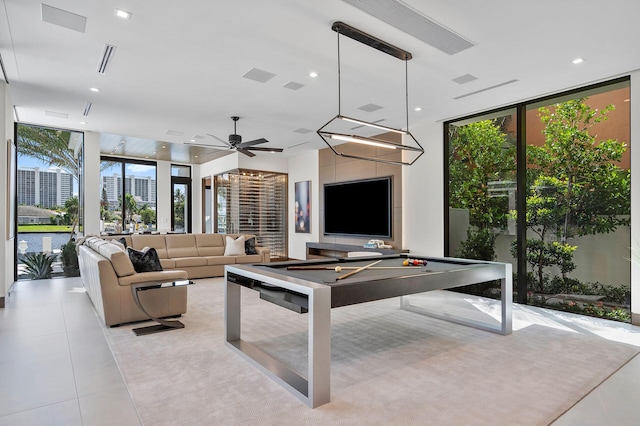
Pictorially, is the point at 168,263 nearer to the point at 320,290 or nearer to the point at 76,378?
the point at 76,378

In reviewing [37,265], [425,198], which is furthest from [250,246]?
[37,265]

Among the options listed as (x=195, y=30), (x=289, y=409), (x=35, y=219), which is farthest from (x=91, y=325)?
(x=35, y=219)

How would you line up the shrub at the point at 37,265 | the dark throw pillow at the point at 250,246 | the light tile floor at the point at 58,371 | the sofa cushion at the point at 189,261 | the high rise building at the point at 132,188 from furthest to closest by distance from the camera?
the high rise building at the point at 132,188
the dark throw pillow at the point at 250,246
the sofa cushion at the point at 189,261
the shrub at the point at 37,265
the light tile floor at the point at 58,371

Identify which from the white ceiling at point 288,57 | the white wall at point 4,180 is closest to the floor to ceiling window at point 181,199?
the white ceiling at point 288,57

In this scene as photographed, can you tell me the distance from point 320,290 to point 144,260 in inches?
113

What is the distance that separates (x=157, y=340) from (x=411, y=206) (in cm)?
482

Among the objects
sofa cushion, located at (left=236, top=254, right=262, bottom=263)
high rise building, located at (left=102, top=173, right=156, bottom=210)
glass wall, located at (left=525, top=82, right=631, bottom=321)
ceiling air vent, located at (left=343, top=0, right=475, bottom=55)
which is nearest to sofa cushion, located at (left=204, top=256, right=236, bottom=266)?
sofa cushion, located at (left=236, top=254, right=262, bottom=263)

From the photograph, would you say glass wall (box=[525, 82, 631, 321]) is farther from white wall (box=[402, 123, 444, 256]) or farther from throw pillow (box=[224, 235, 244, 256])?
throw pillow (box=[224, 235, 244, 256])

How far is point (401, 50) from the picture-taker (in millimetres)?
3736

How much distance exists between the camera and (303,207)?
9.59 m

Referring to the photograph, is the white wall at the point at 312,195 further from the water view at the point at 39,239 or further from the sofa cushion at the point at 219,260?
the water view at the point at 39,239

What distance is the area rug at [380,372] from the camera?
7.49 feet

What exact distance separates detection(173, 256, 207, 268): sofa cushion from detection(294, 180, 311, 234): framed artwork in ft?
9.62

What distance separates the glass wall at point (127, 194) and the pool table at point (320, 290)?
24.8ft
